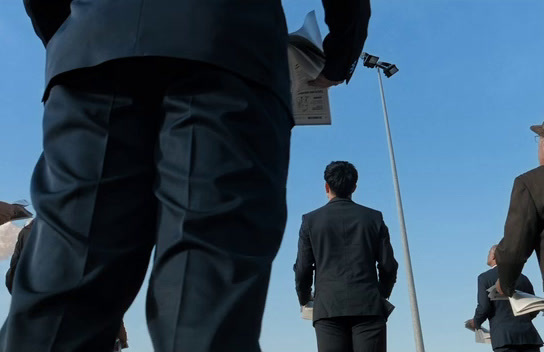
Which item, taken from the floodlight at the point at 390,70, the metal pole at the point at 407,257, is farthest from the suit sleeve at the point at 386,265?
the floodlight at the point at 390,70

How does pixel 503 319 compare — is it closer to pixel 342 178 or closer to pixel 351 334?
pixel 351 334

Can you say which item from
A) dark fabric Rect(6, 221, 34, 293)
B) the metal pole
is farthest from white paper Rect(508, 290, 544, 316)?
the metal pole

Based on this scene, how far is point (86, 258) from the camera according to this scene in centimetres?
104

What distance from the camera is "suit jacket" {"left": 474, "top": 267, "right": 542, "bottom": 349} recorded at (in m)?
6.63

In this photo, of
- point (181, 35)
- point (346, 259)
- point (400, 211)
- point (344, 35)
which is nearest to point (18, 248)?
point (346, 259)

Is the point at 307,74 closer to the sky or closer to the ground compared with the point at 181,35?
closer to the sky

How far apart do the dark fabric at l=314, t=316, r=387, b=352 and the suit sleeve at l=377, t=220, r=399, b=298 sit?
306mm

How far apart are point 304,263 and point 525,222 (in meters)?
1.57

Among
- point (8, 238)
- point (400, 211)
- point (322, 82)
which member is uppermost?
point (400, 211)

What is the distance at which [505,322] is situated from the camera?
678cm

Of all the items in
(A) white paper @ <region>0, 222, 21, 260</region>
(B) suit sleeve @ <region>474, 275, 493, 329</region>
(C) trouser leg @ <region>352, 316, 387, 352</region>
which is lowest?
(C) trouser leg @ <region>352, 316, 387, 352</region>

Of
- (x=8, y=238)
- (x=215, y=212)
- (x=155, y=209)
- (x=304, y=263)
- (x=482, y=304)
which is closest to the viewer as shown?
(x=215, y=212)

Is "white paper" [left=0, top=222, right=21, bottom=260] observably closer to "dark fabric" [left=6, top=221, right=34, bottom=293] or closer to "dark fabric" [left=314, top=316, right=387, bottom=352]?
"dark fabric" [left=6, top=221, right=34, bottom=293]

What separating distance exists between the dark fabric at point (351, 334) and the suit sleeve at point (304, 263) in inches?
14.7
